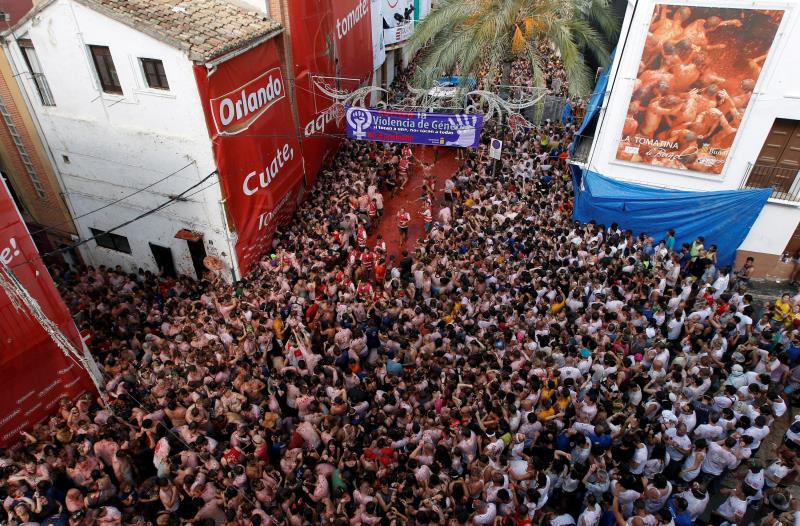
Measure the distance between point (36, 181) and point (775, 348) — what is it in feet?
60.1

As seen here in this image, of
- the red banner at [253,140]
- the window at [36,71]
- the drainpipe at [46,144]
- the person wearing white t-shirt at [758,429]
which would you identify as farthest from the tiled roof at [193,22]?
the person wearing white t-shirt at [758,429]

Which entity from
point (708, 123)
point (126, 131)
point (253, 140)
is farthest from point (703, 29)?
point (126, 131)

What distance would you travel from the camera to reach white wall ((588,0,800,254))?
36.5 ft

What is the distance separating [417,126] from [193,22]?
5.84 m

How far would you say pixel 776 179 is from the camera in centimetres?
1238

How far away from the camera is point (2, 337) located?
814 cm

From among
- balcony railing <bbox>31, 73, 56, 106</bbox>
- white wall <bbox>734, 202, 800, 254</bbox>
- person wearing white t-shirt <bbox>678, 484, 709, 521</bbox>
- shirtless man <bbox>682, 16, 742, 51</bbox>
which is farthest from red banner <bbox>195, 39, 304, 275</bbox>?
white wall <bbox>734, 202, 800, 254</bbox>

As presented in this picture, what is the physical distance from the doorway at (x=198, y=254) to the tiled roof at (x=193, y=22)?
4.70 m

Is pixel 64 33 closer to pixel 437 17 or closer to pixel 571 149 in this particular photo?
pixel 437 17

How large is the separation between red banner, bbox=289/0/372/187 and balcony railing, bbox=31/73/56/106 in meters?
6.15

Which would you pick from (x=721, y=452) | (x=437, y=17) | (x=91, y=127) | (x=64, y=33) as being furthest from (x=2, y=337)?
(x=437, y=17)

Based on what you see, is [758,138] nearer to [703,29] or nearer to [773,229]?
[773,229]

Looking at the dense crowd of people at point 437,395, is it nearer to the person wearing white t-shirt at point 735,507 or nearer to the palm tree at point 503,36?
the person wearing white t-shirt at point 735,507

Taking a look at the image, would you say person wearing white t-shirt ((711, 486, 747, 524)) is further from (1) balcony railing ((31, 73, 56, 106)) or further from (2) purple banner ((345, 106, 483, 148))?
(1) balcony railing ((31, 73, 56, 106))
